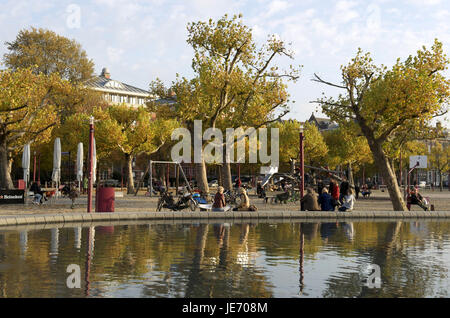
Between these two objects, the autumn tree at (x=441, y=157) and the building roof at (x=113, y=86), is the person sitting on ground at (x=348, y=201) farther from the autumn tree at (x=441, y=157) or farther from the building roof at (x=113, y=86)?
the building roof at (x=113, y=86)

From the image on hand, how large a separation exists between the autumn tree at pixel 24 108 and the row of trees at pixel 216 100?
0.06 meters

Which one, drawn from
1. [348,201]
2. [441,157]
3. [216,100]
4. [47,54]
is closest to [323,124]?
[441,157]

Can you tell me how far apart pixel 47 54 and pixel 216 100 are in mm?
27303

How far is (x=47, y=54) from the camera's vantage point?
55688 millimetres

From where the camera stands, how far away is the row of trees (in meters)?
23.9

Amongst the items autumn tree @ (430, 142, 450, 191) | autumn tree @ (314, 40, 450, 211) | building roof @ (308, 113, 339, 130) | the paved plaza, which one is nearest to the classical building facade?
building roof @ (308, 113, 339, 130)

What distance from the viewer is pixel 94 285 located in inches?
301

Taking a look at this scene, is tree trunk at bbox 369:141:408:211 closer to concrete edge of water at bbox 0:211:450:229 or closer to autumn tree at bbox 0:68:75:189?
concrete edge of water at bbox 0:211:450:229

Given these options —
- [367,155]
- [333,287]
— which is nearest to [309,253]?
[333,287]

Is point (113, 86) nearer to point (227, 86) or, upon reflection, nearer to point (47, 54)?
point (47, 54)

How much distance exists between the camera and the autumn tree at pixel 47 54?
177ft

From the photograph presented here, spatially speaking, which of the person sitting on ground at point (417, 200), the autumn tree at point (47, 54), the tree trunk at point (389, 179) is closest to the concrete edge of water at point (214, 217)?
the person sitting on ground at point (417, 200)

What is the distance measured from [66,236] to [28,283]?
6.53m
